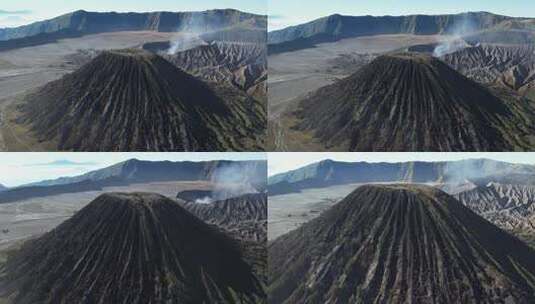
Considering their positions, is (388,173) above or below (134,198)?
above

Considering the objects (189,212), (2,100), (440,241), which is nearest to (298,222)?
(189,212)

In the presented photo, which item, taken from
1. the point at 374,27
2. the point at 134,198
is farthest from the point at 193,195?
the point at 374,27

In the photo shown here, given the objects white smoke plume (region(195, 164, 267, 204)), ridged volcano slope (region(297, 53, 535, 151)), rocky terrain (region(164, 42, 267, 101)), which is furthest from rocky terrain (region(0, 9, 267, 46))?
white smoke plume (region(195, 164, 267, 204))

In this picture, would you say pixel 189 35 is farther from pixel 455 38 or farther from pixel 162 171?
pixel 455 38

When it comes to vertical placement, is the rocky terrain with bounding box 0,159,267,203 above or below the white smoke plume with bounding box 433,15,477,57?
below

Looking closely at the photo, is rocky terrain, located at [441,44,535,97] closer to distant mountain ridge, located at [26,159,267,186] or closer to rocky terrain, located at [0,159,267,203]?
distant mountain ridge, located at [26,159,267,186]

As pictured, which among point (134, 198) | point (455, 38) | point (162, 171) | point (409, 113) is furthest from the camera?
point (455, 38)

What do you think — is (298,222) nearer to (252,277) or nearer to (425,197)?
(252,277)
